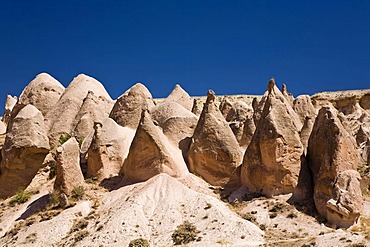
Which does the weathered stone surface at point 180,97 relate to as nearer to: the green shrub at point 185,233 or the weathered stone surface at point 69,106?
the weathered stone surface at point 69,106

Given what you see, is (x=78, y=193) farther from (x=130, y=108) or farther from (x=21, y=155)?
(x=130, y=108)

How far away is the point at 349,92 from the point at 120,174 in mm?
45587

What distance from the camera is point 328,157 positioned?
86.9 ft

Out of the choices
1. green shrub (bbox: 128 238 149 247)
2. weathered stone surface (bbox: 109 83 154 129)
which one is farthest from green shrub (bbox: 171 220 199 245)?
weathered stone surface (bbox: 109 83 154 129)

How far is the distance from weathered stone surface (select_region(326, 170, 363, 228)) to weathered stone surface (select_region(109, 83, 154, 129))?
14839 millimetres

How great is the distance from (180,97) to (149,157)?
42.2 ft

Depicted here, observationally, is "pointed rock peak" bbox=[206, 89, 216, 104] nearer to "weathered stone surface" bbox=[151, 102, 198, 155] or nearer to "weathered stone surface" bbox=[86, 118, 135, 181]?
"weathered stone surface" bbox=[151, 102, 198, 155]

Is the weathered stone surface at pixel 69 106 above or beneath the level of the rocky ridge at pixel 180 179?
above

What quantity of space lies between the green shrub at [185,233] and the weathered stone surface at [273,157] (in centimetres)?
507

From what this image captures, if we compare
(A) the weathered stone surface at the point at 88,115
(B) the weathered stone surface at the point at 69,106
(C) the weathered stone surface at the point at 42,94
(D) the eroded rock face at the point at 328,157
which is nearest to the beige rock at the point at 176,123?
(A) the weathered stone surface at the point at 88,115

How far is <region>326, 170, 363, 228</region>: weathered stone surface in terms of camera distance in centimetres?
2438

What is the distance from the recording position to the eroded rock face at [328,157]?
25.6m

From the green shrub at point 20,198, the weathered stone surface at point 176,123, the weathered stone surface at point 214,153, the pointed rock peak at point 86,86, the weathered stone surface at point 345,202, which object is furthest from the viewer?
the pointed rock peak at point 86,86

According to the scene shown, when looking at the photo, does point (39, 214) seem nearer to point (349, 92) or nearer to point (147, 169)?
point (147, 169)
